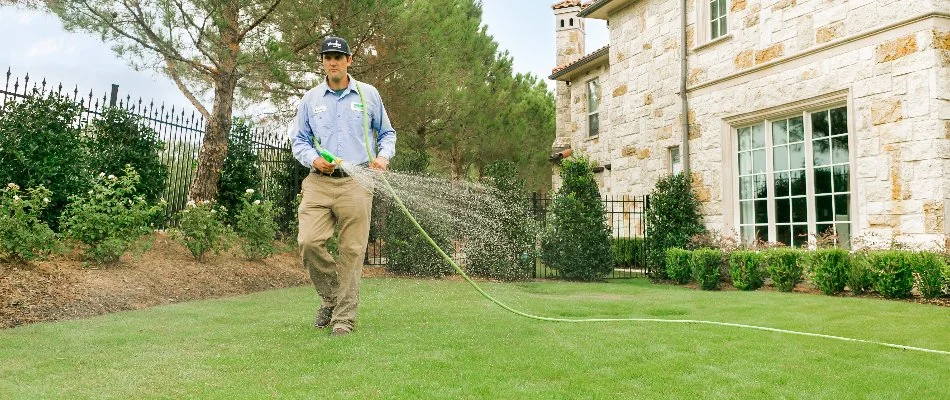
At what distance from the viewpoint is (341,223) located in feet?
14.3

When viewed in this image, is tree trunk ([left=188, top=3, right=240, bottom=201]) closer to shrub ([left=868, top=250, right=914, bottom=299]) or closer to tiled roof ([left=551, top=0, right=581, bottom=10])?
shrub ([left=868, top=250, right=914, bottom=299])

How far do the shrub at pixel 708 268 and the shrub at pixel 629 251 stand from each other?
2757mm

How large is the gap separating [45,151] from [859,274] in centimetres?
893

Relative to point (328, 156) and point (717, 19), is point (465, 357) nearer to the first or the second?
point (328, 156)

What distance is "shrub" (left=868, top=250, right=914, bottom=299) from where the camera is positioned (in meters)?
6.79

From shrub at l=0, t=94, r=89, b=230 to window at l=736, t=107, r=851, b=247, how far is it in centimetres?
880

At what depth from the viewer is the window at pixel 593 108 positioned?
16172 millimetres

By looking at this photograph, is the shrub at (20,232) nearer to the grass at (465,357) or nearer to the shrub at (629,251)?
the grass at (465,357)

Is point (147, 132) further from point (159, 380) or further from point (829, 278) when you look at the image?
point (829, 278)

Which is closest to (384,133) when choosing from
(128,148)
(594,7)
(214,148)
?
(128,148)

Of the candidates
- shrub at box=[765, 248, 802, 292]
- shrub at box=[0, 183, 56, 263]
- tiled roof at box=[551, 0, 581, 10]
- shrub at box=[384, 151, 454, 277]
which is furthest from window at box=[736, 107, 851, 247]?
tiled roof at box=[551, 0, 581, 10]

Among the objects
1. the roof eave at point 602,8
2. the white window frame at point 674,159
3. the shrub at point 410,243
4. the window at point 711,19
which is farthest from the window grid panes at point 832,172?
the shrub at point 410,243

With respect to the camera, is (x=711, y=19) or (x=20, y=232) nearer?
(x=20, y=232)

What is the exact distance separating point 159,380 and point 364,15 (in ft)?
28.7
